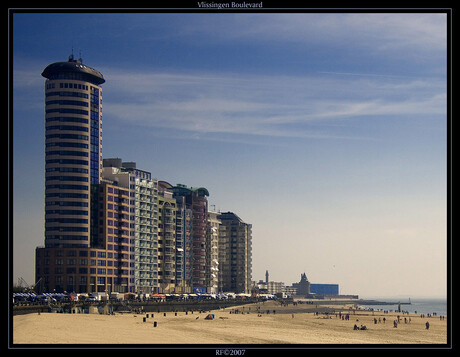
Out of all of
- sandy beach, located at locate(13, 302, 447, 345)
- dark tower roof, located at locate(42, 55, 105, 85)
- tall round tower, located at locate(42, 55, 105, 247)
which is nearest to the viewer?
sandy beach, located at locate(13, 302, 447, 345)

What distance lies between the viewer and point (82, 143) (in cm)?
18538
